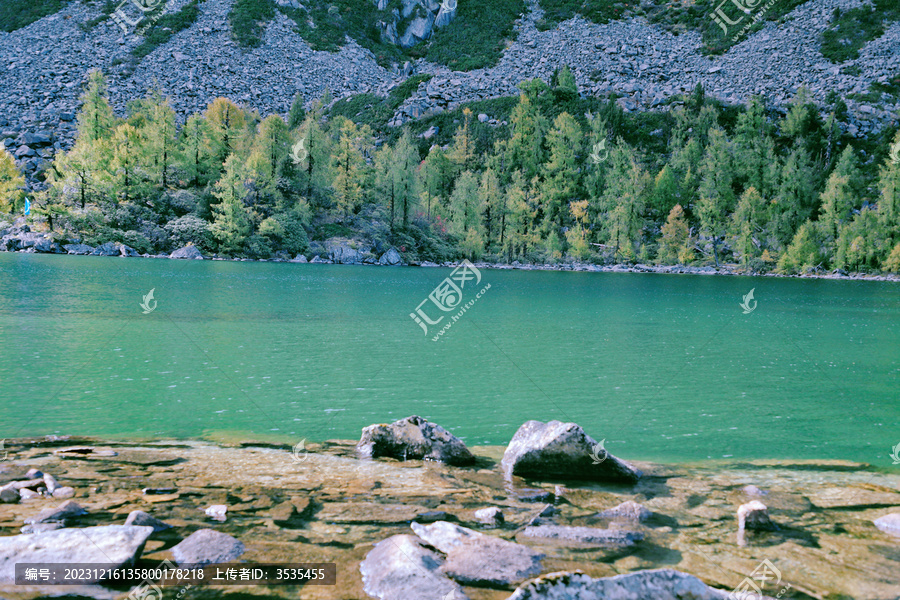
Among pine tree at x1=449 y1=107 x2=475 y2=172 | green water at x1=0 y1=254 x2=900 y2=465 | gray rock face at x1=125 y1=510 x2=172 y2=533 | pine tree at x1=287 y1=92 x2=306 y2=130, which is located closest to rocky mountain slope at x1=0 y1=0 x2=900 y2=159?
pine tree at x1=287 y1=92 x2=306 y2=130

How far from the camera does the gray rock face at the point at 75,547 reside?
5.78m

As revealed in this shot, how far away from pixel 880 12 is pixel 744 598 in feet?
677

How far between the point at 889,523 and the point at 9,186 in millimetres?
108173

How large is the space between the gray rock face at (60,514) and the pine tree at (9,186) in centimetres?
9961

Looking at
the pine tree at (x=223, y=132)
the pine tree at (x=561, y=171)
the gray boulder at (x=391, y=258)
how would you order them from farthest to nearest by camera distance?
the pine tree at (x=561, y=171) < the pine tree at (x=223, y=132) < the gray boulder at (x=391, y=258)

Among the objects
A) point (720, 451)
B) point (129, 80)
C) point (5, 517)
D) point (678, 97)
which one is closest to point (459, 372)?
point (720, 451)

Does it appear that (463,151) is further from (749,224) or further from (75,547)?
(75,547)

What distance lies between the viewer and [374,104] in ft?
549

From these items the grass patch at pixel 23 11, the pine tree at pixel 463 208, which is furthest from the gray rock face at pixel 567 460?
the grass patch at pixel 23 11

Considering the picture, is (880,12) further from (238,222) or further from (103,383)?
(103,383)

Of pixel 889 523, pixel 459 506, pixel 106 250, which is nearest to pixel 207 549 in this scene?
pixel 459 506

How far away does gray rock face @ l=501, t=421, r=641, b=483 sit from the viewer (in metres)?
9.81

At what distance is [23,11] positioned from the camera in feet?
518

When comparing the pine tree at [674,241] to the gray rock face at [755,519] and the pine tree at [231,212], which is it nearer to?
the pine tree at [231,212]
